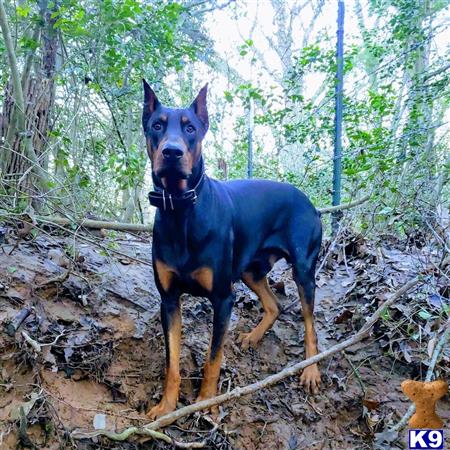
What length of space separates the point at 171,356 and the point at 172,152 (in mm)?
1220

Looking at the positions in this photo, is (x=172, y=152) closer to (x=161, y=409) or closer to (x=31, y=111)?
(x=161, y=409)

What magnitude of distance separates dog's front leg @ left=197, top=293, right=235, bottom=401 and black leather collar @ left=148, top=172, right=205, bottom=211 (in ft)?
1.99

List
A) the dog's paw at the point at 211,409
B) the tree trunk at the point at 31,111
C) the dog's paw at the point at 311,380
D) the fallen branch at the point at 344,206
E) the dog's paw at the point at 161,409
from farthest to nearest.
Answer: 1. the fallen branch at the point at 344,206
2. the tree trunk at the point at 31,111
3. the dog's paw at the point at 311,380
4. the dog's paw at the point at 211,409
5. the dog's paw at the point at 161,409

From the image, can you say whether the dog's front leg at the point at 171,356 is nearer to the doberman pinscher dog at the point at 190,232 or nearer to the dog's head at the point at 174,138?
the doberman pinscher dog at the point at 190,232

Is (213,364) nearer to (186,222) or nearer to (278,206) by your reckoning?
(186,222)

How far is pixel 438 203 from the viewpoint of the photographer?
384 centimetres

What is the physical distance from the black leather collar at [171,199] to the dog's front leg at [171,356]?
1.83 feet

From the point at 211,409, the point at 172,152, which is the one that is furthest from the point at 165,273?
the point at 211,409

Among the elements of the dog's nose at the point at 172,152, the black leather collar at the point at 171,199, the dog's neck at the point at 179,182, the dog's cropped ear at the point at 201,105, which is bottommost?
the black leather collar at the point at 171,199

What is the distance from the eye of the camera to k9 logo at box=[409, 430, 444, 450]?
2.55m

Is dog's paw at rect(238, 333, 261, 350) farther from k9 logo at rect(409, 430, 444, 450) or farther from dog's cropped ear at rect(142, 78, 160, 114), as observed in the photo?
dog's cropped ear at rect(142, 78, 160, 114)

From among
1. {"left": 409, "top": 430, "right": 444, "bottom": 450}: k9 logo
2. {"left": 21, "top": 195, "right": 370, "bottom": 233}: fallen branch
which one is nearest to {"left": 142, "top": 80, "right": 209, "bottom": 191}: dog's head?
{"left": 21, "top": 195, "right": 370, "bottom": 233}: fallen branch

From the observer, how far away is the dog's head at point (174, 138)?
8.01 ft

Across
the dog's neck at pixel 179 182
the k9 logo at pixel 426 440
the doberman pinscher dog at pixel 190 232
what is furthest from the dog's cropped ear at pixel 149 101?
the k9 logo at pixel 426 440
